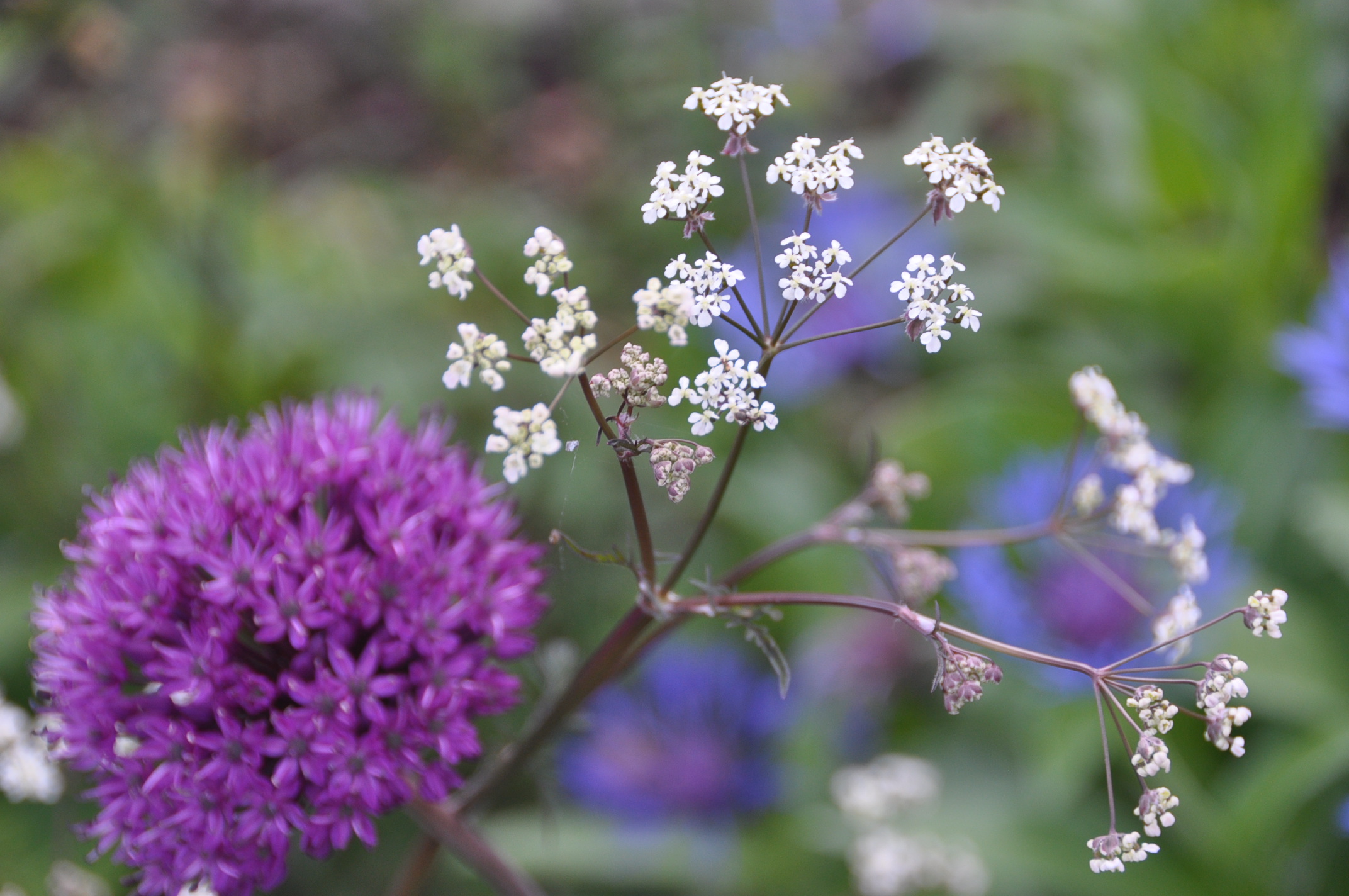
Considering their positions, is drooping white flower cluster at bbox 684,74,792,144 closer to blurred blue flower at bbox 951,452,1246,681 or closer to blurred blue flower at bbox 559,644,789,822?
blurred blue flower at bbox 951,452,1246,681

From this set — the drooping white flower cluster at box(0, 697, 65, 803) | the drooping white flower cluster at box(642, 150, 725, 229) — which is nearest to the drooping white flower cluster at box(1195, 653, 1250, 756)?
the drooping white flower cluster at box(642, 150, 725, 229)

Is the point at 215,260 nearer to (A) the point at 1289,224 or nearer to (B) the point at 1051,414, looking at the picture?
(B) the point at 1051,414

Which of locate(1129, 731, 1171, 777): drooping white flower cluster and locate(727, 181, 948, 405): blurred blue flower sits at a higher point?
locate(727, 181, 948, 405): blurred blue flower

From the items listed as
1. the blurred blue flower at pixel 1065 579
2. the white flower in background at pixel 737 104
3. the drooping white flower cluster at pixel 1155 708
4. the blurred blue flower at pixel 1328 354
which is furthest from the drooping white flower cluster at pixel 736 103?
the blurred blue flower at pixel 1328 354

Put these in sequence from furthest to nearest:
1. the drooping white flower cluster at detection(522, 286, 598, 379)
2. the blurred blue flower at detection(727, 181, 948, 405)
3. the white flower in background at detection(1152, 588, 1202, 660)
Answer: the blurred blue flower at detection(727, 181, 948, 405) < the white flower in background at detection(1152, 588, 1202, 660) < the drooping white flower cluster at detection(522, 286, 598, 379)

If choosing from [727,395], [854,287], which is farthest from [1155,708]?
[854,287]

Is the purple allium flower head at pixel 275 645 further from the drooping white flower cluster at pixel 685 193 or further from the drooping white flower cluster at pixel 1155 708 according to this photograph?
the drooping white flower cluster at pixel 1155 708
